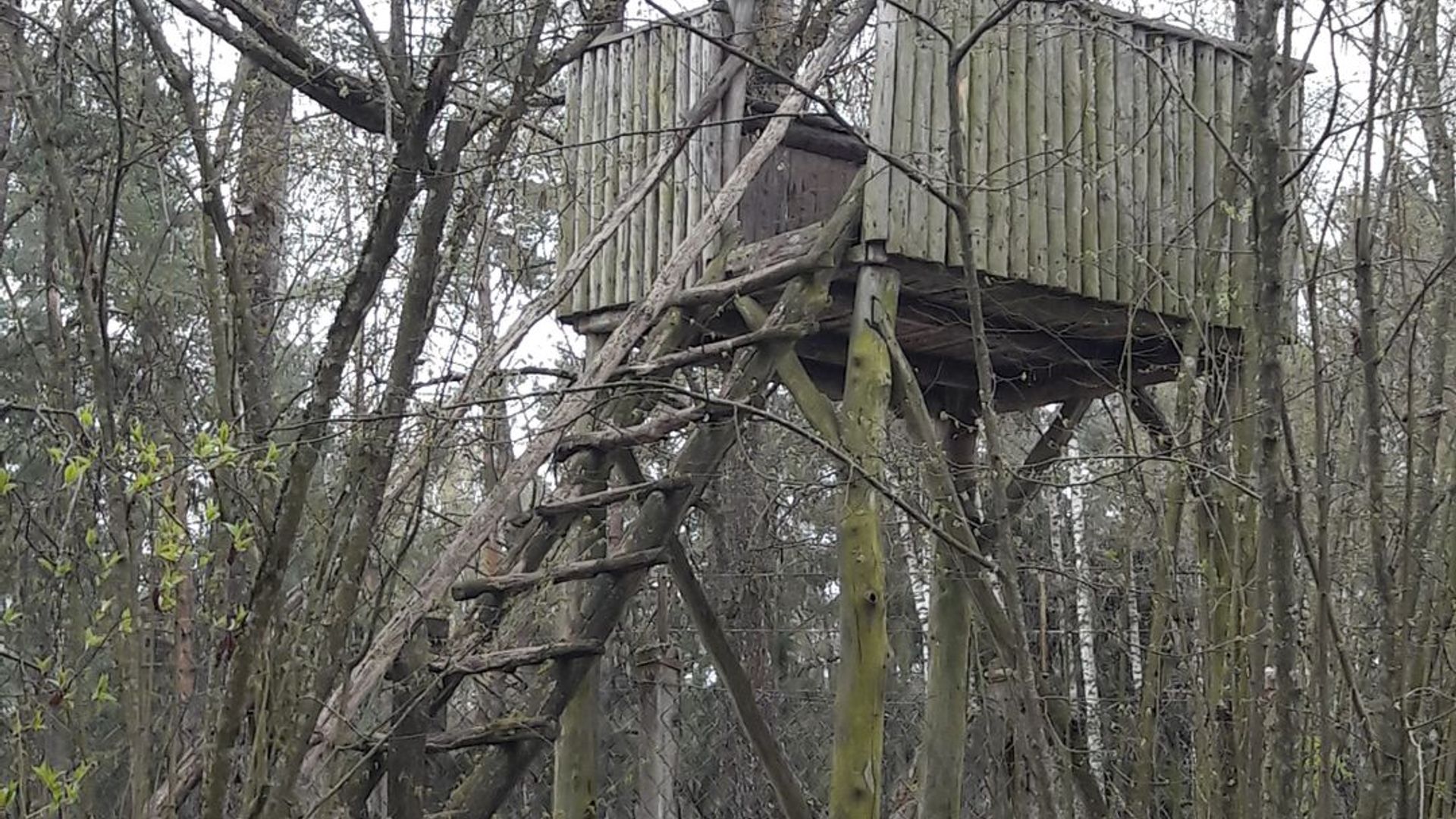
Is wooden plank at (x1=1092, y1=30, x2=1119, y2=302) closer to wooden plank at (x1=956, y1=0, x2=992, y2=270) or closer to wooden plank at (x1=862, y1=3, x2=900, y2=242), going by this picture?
wooden plank at (x1=956, y1=0, x2=992, y2=270)

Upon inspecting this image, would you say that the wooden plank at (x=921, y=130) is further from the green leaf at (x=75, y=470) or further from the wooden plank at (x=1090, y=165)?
the green leaf at (x=75, y=470)

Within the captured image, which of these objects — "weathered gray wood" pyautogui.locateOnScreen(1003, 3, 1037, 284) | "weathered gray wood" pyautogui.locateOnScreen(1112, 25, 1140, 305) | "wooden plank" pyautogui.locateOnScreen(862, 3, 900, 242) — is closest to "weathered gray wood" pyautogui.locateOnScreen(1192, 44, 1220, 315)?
"weathered gray wood" pyautogui.locateOnScreen(1112, 25, 1140, 305)

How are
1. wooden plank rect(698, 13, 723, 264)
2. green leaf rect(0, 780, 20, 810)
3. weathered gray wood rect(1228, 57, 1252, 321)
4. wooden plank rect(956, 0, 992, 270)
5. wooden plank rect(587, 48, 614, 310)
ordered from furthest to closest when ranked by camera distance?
wooden plank rect(587, 48, 614, 310) → wooden plank rect(698, 13, 723, 264) → wooden plank rect(956, 0, 992, 270) → weathered gray wood rect(1228, 57, 1252, 321) → green leaf rect(0, 780, 20, 810)

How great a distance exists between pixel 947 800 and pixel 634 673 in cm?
414

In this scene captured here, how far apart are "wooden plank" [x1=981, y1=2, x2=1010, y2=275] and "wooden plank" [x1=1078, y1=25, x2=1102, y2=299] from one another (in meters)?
0.39

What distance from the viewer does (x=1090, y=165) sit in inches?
249

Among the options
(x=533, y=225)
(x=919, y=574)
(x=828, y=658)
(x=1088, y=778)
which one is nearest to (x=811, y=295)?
(x=533, y=225)

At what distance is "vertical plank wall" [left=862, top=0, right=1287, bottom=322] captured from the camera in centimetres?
582

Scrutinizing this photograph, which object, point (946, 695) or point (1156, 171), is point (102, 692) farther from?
point (1156, 171)

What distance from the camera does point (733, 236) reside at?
246 inches

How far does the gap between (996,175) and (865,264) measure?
2.56ft

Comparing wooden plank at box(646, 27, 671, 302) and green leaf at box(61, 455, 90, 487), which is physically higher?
wooden plank at box(646, 27, 671, 302)

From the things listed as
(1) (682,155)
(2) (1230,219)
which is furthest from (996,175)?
(1) (682,155)

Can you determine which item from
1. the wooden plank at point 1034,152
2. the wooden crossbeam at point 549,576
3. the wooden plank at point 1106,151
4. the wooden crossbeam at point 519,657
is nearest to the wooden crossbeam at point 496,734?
the wooden crossbeam at point 519,657
